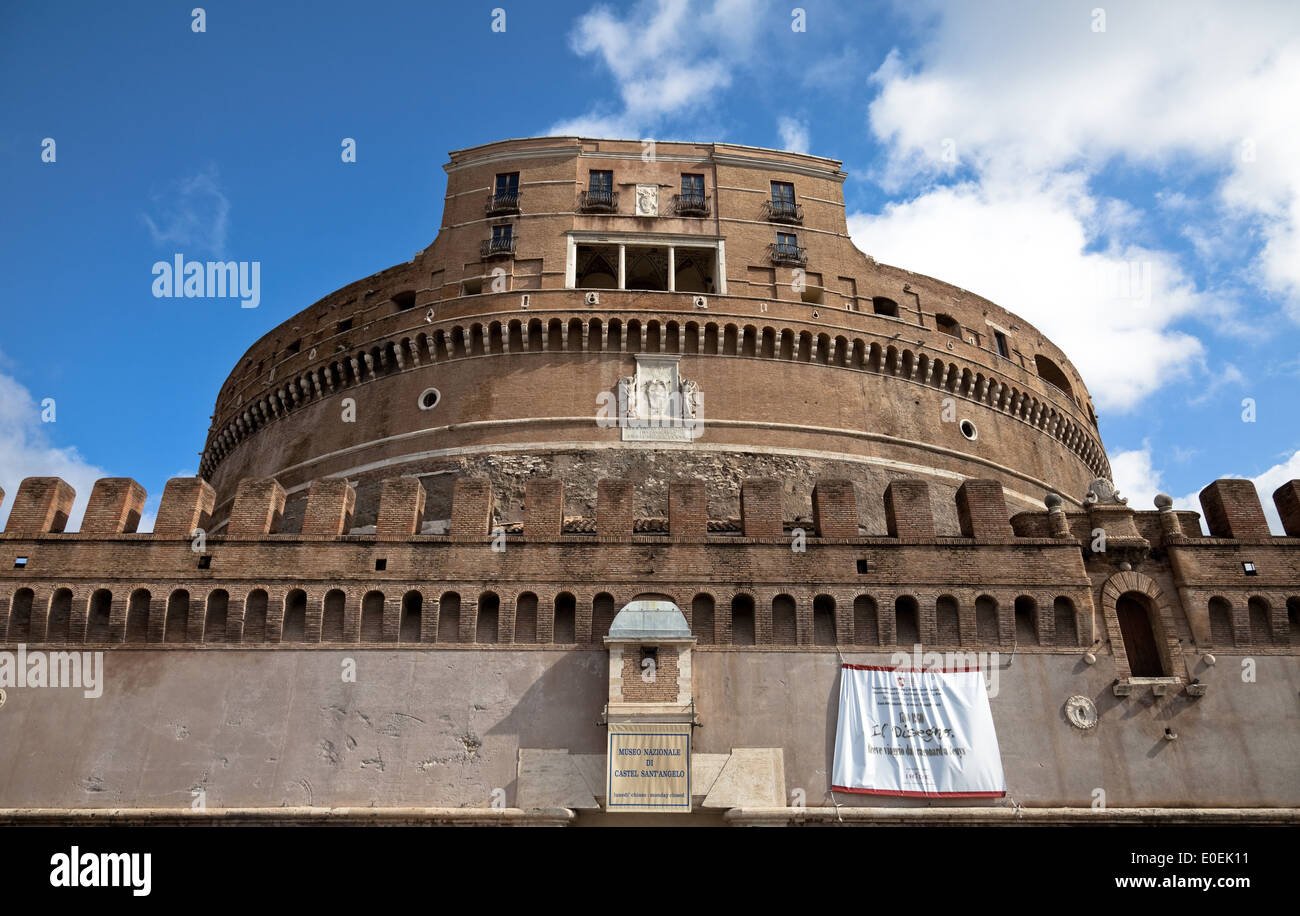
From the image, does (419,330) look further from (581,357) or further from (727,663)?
(727,663)

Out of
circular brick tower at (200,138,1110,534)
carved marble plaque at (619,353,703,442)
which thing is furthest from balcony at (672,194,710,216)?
carved marble plaque at (619,353,703,442)

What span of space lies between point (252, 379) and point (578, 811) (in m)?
21.3

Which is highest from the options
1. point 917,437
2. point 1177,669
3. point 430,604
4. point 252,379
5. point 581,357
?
point 252,379

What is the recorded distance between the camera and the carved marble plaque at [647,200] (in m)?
27.3

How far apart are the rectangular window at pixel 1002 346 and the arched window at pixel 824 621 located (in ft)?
53.7

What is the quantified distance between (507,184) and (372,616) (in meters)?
16.3

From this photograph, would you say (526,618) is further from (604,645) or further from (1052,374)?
(1052,374)

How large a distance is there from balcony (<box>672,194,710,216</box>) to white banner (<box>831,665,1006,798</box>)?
15.9 meters

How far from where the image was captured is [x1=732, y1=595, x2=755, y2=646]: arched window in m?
15.4

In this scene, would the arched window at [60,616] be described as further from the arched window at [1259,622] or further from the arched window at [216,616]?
the arched window at [1259,622]

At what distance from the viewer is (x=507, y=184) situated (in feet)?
92.1
